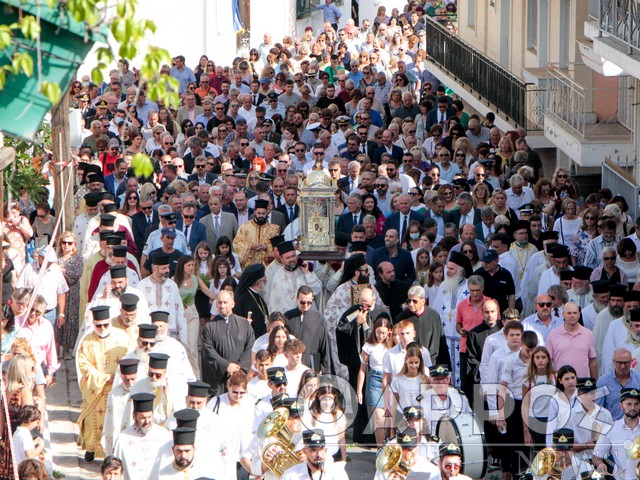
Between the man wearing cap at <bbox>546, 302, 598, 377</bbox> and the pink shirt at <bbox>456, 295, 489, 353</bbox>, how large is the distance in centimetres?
98

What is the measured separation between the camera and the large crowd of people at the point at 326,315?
11734mm

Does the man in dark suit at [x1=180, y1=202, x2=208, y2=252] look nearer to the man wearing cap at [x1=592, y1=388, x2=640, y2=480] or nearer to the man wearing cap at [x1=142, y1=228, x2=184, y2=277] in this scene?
the man wearing cap at [x1=142, y1=228, x2=184, y2=277]

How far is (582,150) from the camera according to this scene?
2091cm

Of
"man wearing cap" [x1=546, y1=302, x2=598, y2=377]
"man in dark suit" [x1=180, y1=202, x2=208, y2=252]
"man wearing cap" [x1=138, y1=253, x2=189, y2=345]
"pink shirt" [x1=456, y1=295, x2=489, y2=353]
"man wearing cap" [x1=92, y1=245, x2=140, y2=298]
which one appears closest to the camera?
"man wearing cap" [x1=546, y1=302, x2=598, y2=377]

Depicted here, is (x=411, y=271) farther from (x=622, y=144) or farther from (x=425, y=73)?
(x=425, y=73)

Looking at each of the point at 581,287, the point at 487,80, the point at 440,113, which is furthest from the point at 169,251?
the point at 487,80

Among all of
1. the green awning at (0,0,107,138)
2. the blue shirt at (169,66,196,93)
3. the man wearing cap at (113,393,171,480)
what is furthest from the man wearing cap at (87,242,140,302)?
the blue shirt at (169,66,196,93)

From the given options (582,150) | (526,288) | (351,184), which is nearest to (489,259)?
(526,288)

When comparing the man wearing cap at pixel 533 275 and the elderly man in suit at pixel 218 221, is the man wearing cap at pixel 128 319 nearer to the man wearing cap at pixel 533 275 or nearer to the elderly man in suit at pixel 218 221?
the elderly man in suit at pixel 218 221

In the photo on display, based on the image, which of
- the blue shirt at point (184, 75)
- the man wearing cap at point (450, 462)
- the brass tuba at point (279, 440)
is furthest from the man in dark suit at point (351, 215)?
the blue shirt at point (184, 75)

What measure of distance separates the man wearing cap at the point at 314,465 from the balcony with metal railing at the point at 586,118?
35.2 feet

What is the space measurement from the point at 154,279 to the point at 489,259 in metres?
3.30

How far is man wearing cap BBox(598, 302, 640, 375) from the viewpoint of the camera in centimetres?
1320

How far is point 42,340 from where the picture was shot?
547 inches
